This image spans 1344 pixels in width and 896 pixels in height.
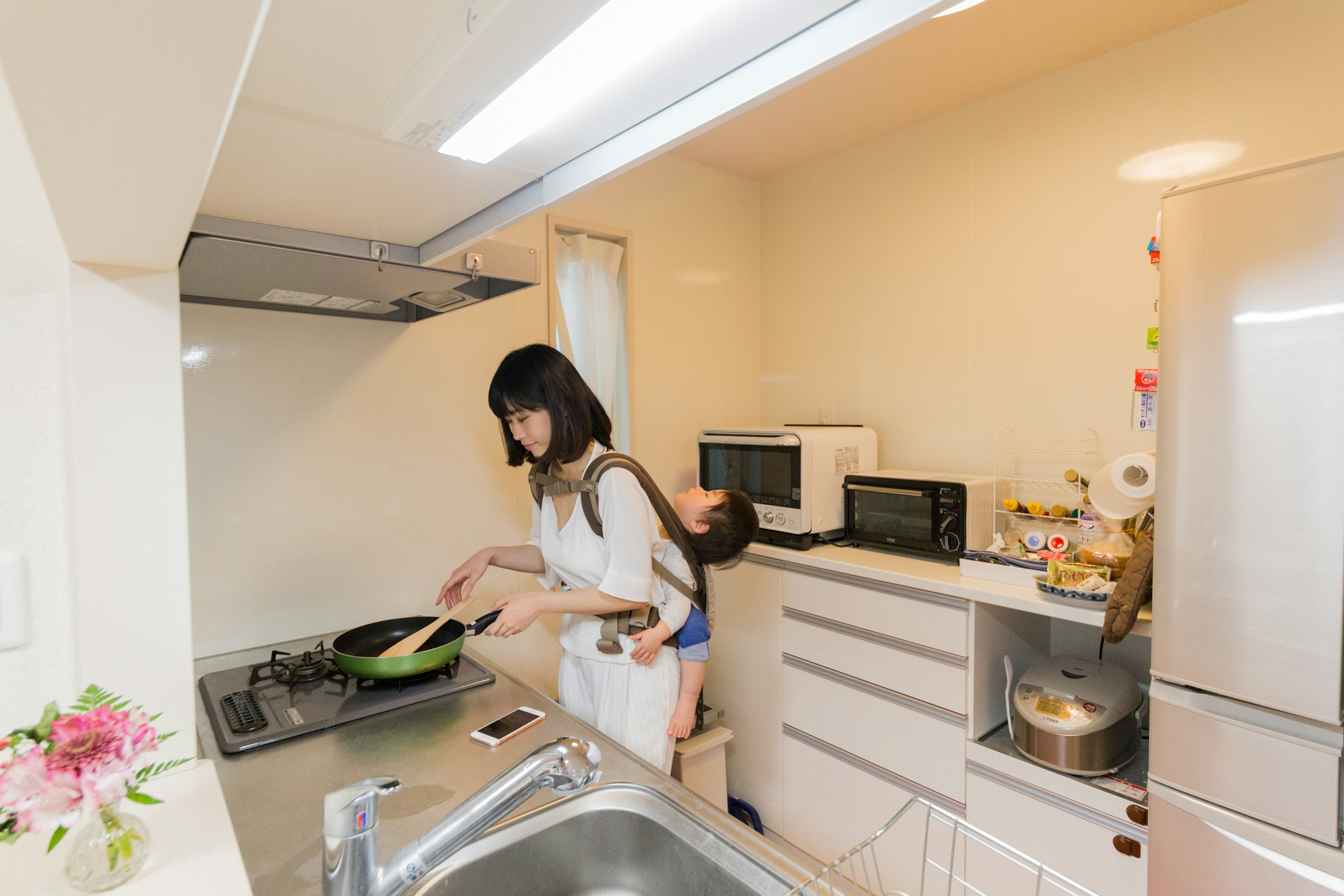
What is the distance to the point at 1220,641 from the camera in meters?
1.31

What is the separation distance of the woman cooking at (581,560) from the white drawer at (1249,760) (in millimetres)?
1079

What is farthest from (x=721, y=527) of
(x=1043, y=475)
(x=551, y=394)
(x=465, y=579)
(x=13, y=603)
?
(x=13, y=603)

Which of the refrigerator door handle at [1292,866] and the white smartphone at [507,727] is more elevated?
the white smartphone at [507,727]

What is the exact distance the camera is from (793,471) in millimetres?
2348

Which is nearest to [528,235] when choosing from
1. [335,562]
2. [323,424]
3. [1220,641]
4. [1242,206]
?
[323,424]

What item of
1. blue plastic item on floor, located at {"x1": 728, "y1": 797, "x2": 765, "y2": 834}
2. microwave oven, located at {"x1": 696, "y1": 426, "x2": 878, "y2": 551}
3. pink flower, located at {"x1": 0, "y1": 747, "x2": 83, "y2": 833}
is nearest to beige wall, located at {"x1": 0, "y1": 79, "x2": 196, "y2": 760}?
pink flower, located at {"x1": 0, "y1": 747, "x2": 83, "y2": 833}

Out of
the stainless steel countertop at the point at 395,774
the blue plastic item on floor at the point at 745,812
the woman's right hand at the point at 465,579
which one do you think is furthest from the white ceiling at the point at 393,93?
the blue plastic item on floor at the point at 745,812

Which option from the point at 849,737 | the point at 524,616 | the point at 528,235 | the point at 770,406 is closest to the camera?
the point at 524,616

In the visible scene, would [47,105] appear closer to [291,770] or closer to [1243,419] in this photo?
[291,770]

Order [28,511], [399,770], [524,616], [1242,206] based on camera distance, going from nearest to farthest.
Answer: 1. [28,511]
2. [399,770]
3. [1242,206]
4. [524,616]

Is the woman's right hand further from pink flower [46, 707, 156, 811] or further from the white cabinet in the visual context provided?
pink flower [46, 707, 156, 811]

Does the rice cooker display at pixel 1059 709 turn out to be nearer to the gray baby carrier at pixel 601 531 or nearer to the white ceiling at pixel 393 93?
the gray baby carrier at pixel 601 531

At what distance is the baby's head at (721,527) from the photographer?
177cm

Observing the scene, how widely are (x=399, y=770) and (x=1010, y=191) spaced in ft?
8.13
